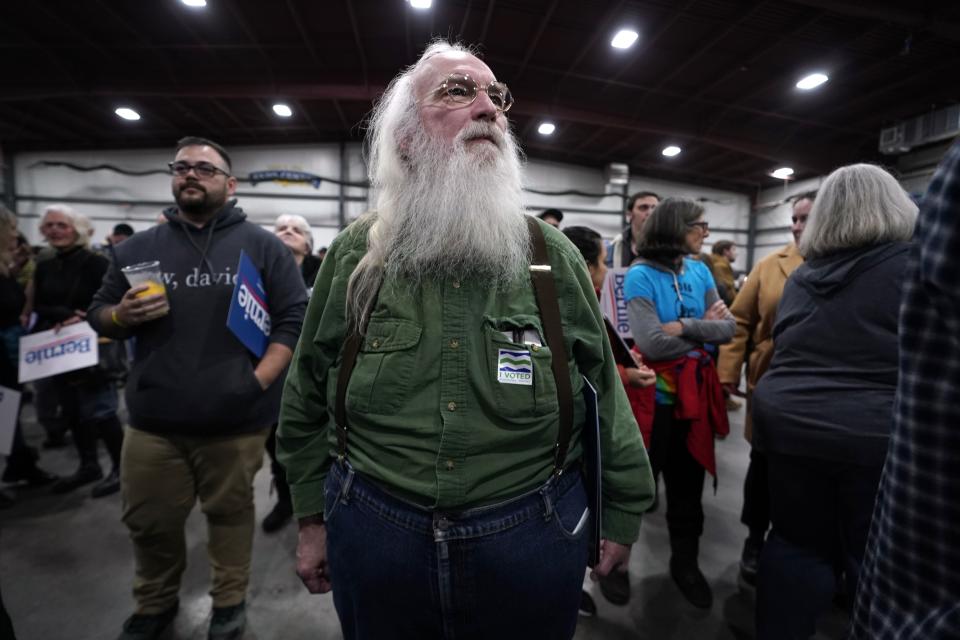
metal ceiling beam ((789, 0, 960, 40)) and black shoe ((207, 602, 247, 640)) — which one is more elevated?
metal ceiling beam ((789, 0, 960, 40))

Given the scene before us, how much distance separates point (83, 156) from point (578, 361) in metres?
16.7

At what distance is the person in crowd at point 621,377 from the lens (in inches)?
78.7

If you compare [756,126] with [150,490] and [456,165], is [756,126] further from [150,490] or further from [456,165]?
[150,490]

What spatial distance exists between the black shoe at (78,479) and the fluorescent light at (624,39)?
8.15 metres

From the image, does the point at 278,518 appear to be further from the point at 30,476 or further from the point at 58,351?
the point at 30,476

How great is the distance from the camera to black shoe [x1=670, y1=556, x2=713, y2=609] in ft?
7.43

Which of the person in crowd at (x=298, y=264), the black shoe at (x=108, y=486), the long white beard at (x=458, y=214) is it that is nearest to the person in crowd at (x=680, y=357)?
the long white beard at (x=458, y=214)

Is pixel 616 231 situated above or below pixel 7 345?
above

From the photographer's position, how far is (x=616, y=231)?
14.2 metres

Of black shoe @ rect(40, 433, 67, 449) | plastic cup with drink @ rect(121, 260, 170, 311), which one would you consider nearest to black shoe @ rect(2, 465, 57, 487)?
black shoe @ rect(40, 433, 67, 449)

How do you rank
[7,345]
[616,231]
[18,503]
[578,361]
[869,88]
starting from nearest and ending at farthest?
[578,361] < [18,503] < [7,345] < [869,88] < [616,231]

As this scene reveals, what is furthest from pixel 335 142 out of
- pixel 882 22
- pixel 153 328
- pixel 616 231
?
pixel 153 328

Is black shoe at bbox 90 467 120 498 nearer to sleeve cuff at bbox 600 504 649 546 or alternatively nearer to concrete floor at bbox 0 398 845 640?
concrete floor at bbox 0 398 845 640

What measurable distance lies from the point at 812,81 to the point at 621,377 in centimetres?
885
